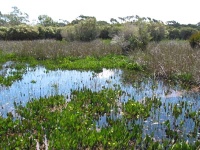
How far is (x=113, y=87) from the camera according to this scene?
37.8ft

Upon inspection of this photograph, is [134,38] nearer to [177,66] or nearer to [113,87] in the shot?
[177,66]

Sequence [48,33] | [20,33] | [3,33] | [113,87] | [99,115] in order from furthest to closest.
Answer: [48,33]
[20,33]
[3,33]
[113,87]
[99,115]

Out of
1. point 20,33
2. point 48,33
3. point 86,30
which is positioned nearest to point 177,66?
point 86,30

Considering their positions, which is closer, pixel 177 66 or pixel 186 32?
pixel 177 66

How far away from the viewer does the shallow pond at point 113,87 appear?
7426 mm

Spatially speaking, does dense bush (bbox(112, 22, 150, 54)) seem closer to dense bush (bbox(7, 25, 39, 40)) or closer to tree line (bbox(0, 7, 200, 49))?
tree line (bbox(0, 7, 200, 49))

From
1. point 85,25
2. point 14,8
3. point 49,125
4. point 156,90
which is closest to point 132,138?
point 49,125

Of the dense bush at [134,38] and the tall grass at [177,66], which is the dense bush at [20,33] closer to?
the dense bush at [134,38]

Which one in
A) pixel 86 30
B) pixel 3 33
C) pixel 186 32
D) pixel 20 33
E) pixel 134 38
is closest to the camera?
pixel 134 38

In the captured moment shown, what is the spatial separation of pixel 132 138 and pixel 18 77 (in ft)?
30.9

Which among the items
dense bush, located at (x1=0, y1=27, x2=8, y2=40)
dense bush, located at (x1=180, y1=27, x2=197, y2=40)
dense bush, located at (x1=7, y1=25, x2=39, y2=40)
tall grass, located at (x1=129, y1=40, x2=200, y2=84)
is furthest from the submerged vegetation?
dense bush, located at (x1=180, y1=27, x2=197, y2=40)

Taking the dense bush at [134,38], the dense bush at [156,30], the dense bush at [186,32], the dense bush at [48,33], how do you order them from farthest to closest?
1. the dense bush at [186,32]
2. the dense bush at [48,33]
3. the dense bush at [156,30]
4. the dense bush at [134,38]


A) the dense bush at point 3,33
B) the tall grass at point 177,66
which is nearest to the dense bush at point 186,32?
the tall grass at point 177,66

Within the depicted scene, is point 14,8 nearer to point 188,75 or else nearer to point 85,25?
point 85,25
